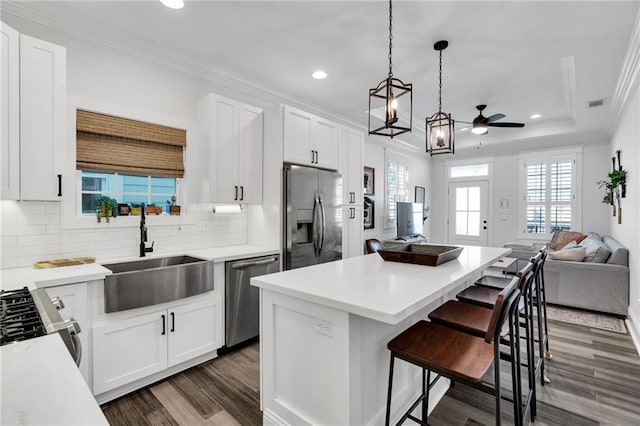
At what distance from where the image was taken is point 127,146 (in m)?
2.82

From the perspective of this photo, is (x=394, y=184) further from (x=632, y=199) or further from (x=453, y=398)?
(x=453, y=398)

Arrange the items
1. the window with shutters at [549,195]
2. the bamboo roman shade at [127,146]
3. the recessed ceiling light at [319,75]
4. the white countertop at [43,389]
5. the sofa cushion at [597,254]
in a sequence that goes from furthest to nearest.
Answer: the window with shutters at [549,195]
the sofa cushion at [597,254]
the recessed ceiling light at [319,75]
the bamboo roman shade at [127,146]
the white countertop at [43,389]

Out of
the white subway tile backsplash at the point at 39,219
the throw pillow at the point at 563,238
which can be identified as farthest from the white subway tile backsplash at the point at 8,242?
the throw pillow at the point at 563,238

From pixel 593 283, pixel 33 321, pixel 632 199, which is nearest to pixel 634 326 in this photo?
pixel 593 283

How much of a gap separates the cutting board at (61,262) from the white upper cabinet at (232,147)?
1.12 m

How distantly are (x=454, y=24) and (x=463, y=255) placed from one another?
193 cm

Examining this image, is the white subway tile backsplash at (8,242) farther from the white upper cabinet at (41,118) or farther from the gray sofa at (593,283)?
the gray sofa at (593,283)

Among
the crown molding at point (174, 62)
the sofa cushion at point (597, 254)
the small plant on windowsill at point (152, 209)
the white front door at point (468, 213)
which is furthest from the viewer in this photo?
the white front door at point (468, 213)

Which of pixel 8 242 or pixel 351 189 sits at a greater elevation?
pixel 351 189

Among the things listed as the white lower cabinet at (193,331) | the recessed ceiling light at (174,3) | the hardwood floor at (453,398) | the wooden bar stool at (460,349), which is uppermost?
the recessed ceiling light at (174,3)

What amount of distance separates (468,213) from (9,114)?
796 cm

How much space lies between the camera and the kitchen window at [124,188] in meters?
2.70

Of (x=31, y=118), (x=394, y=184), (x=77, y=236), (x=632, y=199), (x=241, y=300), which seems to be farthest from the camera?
(x=394, y=184)

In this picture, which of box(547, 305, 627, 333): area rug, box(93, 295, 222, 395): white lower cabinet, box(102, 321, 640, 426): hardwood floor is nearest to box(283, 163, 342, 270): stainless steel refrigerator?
box(93, 295, 222, 395): white lower cabinet
